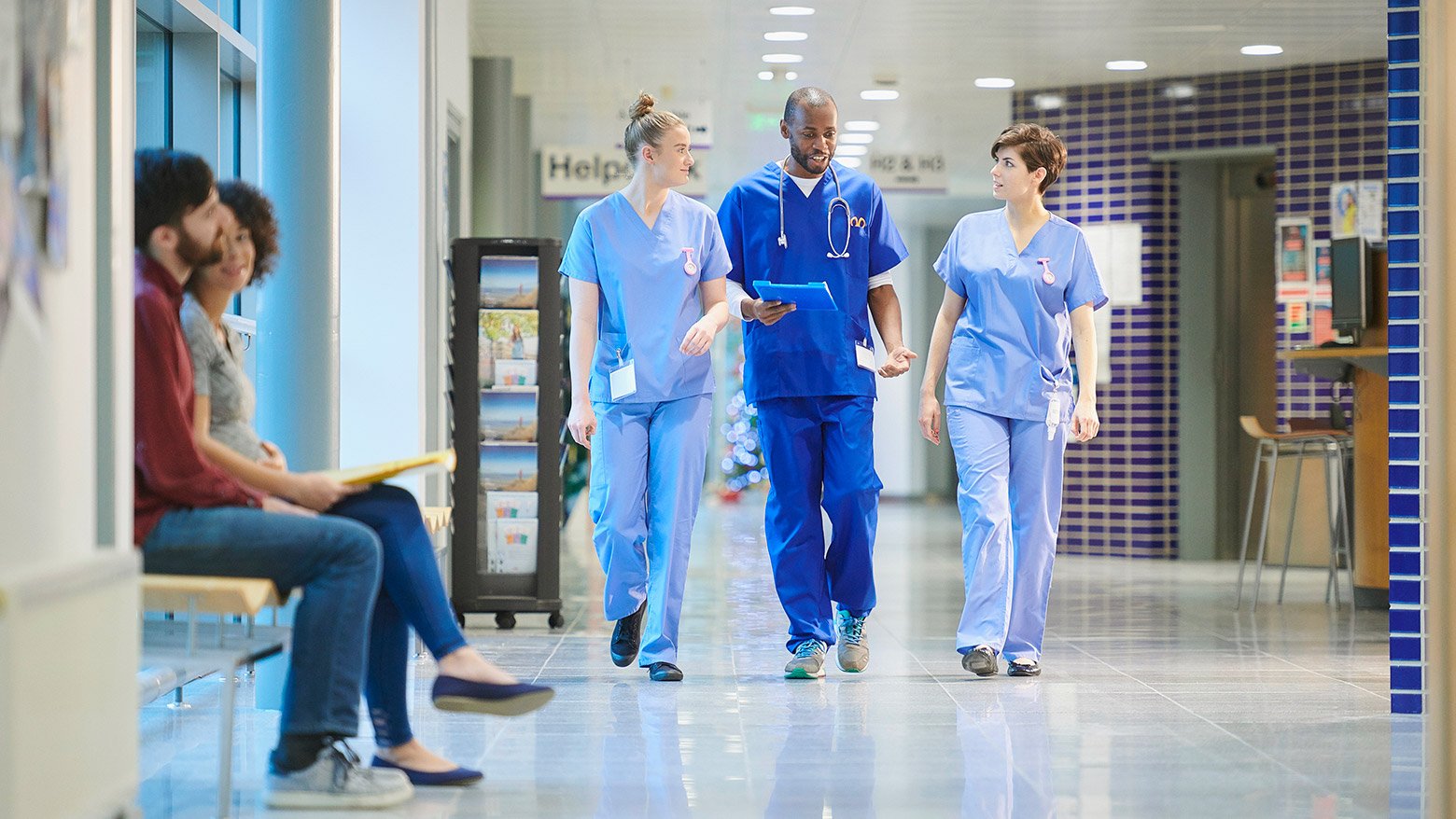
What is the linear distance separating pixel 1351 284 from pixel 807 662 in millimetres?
3566

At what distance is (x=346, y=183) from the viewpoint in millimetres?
5453

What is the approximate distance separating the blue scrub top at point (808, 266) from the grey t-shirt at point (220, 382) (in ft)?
6.10

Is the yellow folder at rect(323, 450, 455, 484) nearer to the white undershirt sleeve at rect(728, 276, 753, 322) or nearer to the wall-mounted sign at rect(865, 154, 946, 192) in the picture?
the white undershirt sleeve at rect(728, 276, 753, 322)

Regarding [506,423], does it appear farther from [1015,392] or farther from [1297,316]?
[1297,316]

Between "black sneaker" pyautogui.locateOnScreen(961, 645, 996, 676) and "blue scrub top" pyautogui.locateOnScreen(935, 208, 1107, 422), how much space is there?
653mm

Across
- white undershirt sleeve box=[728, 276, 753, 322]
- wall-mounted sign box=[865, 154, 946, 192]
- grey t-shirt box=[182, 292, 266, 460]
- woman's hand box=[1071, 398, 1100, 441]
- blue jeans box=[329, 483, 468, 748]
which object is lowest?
blue jeans box=[329, 483, 468, 748]

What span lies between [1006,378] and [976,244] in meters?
0.40

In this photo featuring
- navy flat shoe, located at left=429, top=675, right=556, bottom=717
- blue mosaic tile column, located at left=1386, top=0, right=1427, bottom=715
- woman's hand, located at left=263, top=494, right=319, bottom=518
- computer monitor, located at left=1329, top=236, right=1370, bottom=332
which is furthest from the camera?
computer monitor, located at left=1329, top=236, right=1370, bottom=332

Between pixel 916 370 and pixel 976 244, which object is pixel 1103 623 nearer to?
pixel 976 244

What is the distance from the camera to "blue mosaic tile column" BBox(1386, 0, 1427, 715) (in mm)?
3879

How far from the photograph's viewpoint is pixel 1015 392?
181 inches

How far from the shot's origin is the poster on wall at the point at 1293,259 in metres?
10.0

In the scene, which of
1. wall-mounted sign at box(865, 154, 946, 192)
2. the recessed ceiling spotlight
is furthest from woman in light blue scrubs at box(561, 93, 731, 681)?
wall-mounted sign at box(865, 154, 946, 192)

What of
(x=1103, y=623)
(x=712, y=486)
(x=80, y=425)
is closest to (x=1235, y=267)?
(x=1103, y=623)
